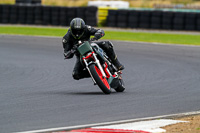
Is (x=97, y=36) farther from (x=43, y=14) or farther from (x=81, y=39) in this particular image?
(x=43, y=14)

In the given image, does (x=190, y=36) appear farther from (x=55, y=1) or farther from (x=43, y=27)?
(x=55, y=1)

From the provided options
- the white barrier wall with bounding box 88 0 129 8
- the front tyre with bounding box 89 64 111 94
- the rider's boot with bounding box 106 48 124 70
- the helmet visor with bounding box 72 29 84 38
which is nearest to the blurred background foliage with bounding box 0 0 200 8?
the white barrier wall with bounding box 88 0 129 8

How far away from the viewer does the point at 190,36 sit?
24422mm

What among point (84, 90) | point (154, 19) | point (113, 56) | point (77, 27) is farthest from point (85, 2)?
point (77, 27)

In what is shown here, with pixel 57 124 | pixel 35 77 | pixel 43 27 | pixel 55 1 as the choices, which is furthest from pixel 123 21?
pixel 55 1

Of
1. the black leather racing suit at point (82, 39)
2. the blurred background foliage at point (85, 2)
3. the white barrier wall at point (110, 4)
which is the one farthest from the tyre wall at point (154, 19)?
the blurred background foliage at point (85, 2)

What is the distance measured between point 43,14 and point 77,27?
21.9 m

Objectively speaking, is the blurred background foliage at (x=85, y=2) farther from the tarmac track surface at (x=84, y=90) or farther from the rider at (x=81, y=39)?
the rider at (x=81, y=39)

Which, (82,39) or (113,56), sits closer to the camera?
(82,39)

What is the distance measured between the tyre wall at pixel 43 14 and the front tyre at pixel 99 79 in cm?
2057

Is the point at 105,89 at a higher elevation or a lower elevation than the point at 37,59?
higher

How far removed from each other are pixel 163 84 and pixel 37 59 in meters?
5.95

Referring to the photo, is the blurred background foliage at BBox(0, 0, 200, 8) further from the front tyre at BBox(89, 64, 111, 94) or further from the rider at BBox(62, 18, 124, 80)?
the front tyre at BBox(89, 64, 111, 94)

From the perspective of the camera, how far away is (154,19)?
27.2 meters
